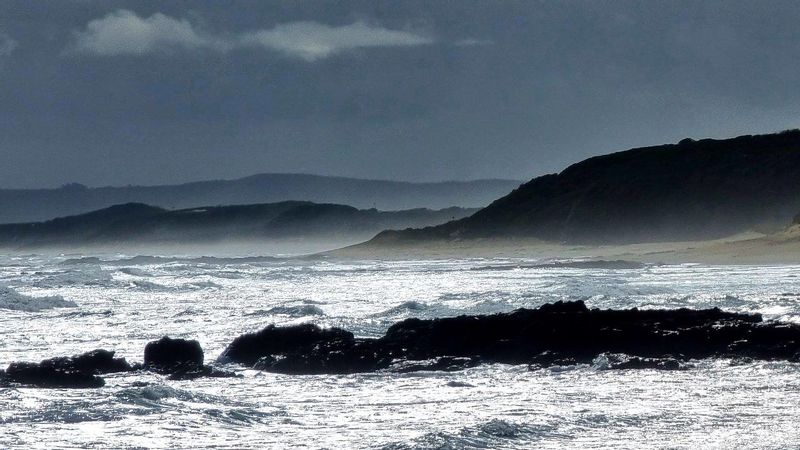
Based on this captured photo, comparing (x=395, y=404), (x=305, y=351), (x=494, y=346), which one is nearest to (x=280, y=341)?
(x=305, y=351)

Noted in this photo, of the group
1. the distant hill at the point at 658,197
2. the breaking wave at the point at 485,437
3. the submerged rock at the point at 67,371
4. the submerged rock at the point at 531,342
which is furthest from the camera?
the distant hill at the point at 658,197

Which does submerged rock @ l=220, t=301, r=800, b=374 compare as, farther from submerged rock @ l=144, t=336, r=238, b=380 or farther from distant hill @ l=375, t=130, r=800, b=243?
distant hill @ l=375, t=130, r=800, b=243

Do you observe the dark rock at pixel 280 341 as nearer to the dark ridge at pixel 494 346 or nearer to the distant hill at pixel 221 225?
the dark ridge at pixel 494 346

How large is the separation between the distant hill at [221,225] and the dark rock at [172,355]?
133 meters

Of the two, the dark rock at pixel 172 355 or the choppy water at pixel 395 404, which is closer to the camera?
the choppy water at pixel 395 404

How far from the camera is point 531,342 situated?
1761 centimetres

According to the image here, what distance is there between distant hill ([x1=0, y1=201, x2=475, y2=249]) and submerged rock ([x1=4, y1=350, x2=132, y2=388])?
134128 mm

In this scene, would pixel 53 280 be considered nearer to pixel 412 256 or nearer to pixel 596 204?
pixel 412 256

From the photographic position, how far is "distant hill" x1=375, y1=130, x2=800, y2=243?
80312mm

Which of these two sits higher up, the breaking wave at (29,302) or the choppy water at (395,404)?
the breaking wave at (29,302)

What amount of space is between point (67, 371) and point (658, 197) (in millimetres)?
73913

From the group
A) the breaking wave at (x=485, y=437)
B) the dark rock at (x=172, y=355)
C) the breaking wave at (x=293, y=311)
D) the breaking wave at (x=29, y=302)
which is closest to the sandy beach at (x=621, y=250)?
the breaking wave at (x=293, y=311)

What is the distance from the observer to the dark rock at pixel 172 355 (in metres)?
17.0

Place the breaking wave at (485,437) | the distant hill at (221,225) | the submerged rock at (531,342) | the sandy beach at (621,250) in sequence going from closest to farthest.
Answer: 1. the breaking wave at (485,437)
2. the submerged rock at (531,342)
3. the sandy beach at (621,250)
4. the distant hill at (221,225)
